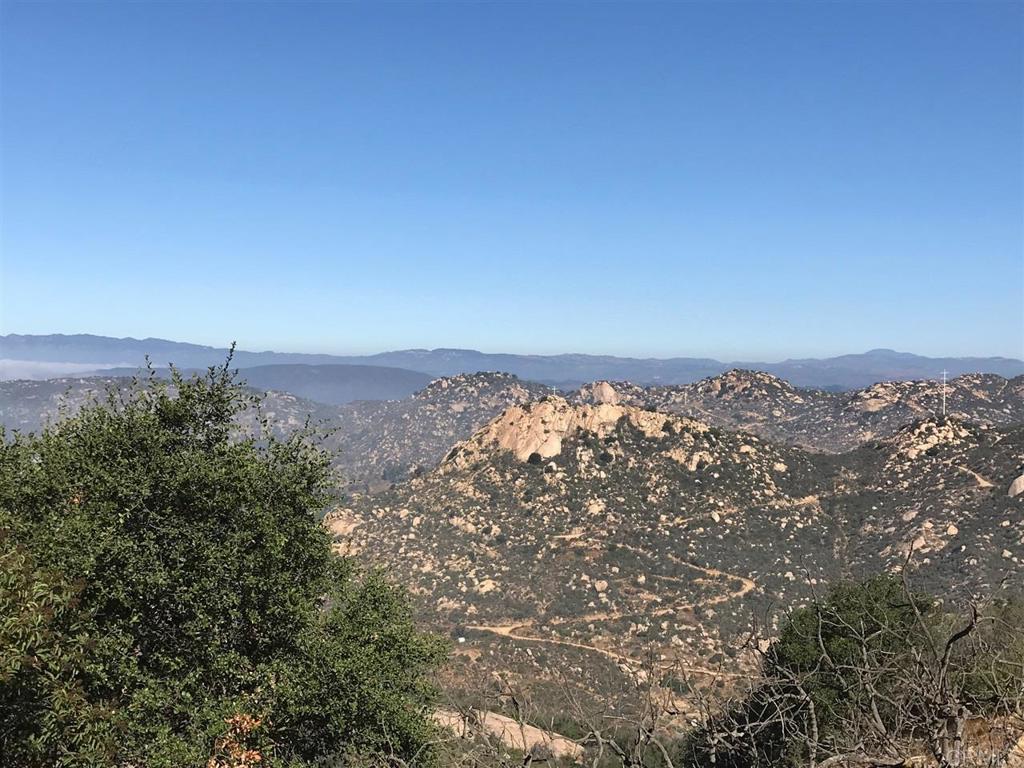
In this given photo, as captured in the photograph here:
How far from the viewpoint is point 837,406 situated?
17850cm

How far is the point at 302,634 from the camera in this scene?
44.7ft

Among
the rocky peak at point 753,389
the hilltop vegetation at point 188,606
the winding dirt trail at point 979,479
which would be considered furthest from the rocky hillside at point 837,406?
the hilltop vegetation at point 188,606

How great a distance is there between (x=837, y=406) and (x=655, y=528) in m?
135

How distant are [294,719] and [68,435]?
343 inches

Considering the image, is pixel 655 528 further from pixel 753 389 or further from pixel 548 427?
pixel 753 389

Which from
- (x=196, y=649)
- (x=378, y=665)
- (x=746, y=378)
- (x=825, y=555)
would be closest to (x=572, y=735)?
(x=378, y=665)

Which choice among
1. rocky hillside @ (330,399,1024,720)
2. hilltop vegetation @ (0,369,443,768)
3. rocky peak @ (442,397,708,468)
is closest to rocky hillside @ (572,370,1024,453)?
rocky peak @ (442,397,708,468)

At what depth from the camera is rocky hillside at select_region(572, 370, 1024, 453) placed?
14994 cm

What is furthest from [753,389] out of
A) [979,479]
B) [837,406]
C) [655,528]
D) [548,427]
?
[655,528]

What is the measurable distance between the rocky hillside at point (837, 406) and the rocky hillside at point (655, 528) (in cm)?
5756

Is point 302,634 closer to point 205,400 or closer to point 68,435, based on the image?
point 205,400

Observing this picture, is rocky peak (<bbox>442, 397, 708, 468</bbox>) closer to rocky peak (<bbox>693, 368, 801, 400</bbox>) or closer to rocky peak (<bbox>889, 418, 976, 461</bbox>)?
rocky peak (<bbox>889, 418, 976, 461</bbox>)

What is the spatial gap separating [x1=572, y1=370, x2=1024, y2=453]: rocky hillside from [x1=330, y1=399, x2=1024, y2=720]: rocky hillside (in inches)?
2266

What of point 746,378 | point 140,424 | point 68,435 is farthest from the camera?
point 746,378
